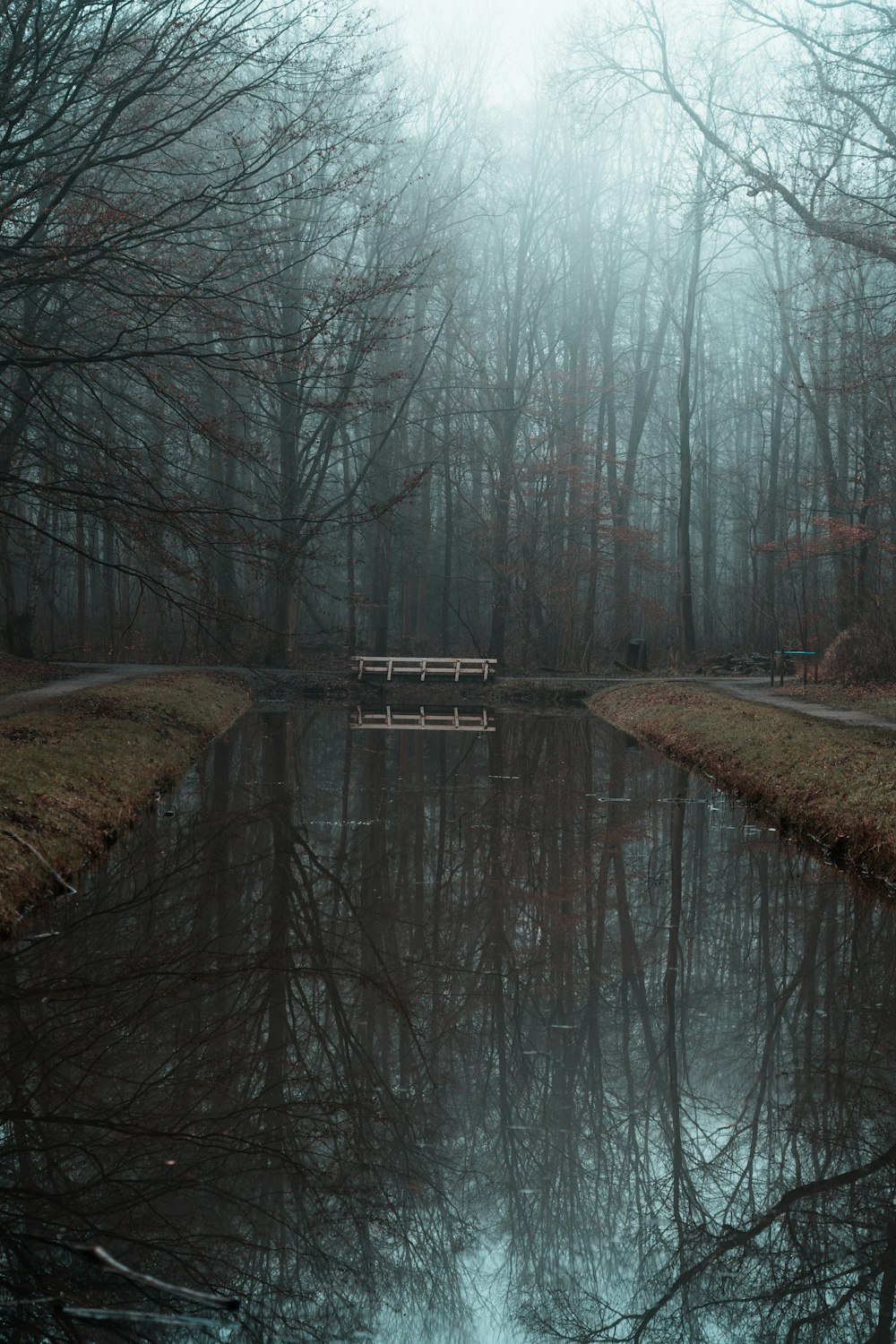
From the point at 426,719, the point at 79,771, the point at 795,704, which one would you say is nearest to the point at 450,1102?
the point at 79,771

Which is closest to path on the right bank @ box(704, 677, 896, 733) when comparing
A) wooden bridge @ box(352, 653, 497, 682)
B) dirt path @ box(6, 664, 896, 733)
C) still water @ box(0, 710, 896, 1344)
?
dirt path @ box(6, 664, 896, 733)

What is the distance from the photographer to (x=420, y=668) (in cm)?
3025

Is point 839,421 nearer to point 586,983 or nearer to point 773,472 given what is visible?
point 773,472

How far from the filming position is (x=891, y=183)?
16.9 m

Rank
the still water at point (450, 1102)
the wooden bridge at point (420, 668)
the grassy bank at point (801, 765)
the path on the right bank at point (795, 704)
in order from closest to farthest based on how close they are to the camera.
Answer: the still water at point (450, 1102), the grassy bank at point (801, 765), the path on the right bank at point (795, 704), the wooden bridge at point (420, 668)

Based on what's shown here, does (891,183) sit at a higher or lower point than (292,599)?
higher

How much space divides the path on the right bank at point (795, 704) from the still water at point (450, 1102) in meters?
6.66

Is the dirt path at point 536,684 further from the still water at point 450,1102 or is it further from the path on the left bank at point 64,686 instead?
the still water at point 450,1102

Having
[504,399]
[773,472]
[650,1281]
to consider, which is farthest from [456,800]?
[773,472]

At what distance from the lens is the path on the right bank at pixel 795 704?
1598 centimetres

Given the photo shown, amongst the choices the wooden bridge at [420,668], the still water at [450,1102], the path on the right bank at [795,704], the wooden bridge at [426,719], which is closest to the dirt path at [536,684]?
the path on the right bank at [795,704]

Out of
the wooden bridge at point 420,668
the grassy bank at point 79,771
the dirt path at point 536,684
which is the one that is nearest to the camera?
the grassy bank at point 79,771

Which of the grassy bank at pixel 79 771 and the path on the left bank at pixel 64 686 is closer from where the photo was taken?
the grassy bank at pixel 79 771

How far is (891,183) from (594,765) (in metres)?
8.63
